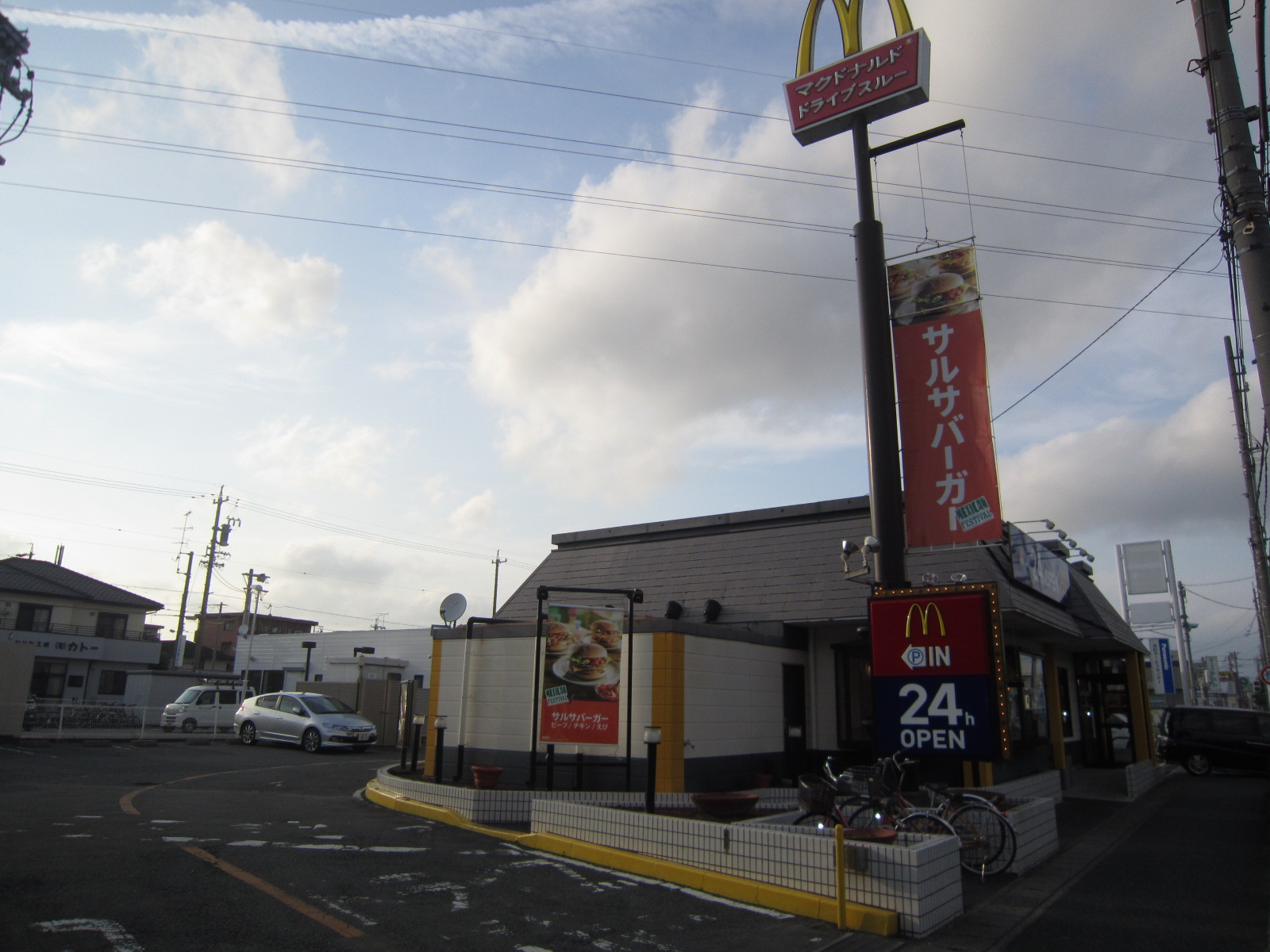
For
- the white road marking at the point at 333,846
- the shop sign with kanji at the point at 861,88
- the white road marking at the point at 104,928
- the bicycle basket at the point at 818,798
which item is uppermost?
the shop sign with kanji at the point at 861,88

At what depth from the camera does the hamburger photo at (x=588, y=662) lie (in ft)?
37.4

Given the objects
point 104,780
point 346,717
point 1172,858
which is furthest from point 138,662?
point 1172,858

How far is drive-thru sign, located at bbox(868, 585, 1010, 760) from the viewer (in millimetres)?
7941

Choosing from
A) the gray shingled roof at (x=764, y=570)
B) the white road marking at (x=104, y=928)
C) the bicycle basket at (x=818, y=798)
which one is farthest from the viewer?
the gray shingled roof at (x=764, y=570)

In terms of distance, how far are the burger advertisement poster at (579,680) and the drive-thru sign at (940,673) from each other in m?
4.05

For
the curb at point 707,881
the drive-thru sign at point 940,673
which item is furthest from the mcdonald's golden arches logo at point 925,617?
the curb at point 707,881

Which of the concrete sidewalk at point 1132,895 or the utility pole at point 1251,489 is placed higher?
the utility pole at point 1251,489

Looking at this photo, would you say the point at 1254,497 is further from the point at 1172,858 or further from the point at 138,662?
the point at 138,662

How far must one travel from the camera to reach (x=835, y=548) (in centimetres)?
1480

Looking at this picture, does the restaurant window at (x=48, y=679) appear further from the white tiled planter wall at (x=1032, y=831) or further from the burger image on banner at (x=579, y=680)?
the white tiled planter wall at (x=1032, y=831)

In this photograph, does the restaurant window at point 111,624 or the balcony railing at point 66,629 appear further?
the restaurant window at point 111,624

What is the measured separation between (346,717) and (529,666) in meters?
13.2

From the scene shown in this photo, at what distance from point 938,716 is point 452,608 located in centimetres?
811

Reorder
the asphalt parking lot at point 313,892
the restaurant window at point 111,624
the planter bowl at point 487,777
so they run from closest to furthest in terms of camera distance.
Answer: the asphalt parking lot at point 313,892, the planter bowl at point 487,777, the restaurant window at point 111,624
